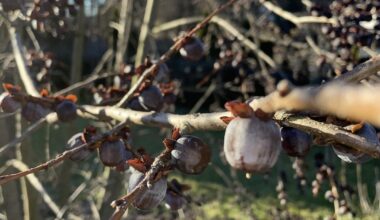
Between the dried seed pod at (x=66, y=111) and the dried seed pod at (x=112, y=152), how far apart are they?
0.28 meters

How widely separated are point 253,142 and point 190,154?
21 cm

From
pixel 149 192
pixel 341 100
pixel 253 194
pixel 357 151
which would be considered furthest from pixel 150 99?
pixel 253 194

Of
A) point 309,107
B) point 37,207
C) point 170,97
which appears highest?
point 309,107

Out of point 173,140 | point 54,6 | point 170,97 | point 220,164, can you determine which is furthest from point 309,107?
point 220,164

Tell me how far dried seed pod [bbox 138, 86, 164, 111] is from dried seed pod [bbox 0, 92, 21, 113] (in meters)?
0.33

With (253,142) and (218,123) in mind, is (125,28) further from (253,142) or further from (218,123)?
(253,142)

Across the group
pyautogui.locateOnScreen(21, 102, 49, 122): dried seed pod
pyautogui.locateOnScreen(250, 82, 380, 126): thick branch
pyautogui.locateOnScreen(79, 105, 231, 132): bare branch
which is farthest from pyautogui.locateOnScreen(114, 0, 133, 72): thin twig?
pyautogui.locateOnScreen(250, 82, 380, 126): thick branch

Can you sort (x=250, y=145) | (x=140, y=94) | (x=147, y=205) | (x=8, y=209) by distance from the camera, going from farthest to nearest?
(x=8, y=209)
(x=140, y=94)
(x=147, y=205)
(x=250, y=145)

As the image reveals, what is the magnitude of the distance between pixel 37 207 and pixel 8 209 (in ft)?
1.52

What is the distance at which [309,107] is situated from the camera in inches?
24.3

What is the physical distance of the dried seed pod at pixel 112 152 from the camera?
1.18m

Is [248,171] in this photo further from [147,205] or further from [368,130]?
[147,205]

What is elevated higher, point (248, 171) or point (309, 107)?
point (309, 107)

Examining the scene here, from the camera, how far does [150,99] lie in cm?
148
